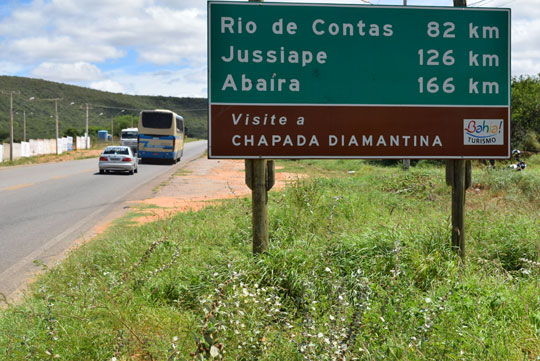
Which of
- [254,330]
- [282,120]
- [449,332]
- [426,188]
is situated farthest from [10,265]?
[426,188]

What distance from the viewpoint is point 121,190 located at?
18.1 metres

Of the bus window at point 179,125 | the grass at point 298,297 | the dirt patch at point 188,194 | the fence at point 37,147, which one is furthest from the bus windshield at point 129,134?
the grass at point 298,297

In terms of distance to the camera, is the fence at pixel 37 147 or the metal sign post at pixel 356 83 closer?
the metal sign post at pixel 356 83

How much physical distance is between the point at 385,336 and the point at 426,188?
10.6 meters

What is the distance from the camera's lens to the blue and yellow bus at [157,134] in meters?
33.2

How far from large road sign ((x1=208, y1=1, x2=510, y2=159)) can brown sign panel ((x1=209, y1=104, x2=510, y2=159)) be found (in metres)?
0.01

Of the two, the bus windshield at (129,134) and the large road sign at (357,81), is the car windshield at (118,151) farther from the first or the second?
the bus windshield at (129,134)

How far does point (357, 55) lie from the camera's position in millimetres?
5680

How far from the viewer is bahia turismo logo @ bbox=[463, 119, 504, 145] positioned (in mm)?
5801

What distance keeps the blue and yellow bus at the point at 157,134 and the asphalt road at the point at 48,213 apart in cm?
1081

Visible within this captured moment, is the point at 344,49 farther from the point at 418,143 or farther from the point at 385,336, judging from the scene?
the point at 385,336

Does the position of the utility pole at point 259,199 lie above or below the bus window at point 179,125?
below

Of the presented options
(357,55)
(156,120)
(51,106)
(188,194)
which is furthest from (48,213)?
(51,106)

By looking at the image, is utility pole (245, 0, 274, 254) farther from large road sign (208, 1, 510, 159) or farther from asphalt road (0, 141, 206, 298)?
asphalt road (0, 141, 206, 298)
